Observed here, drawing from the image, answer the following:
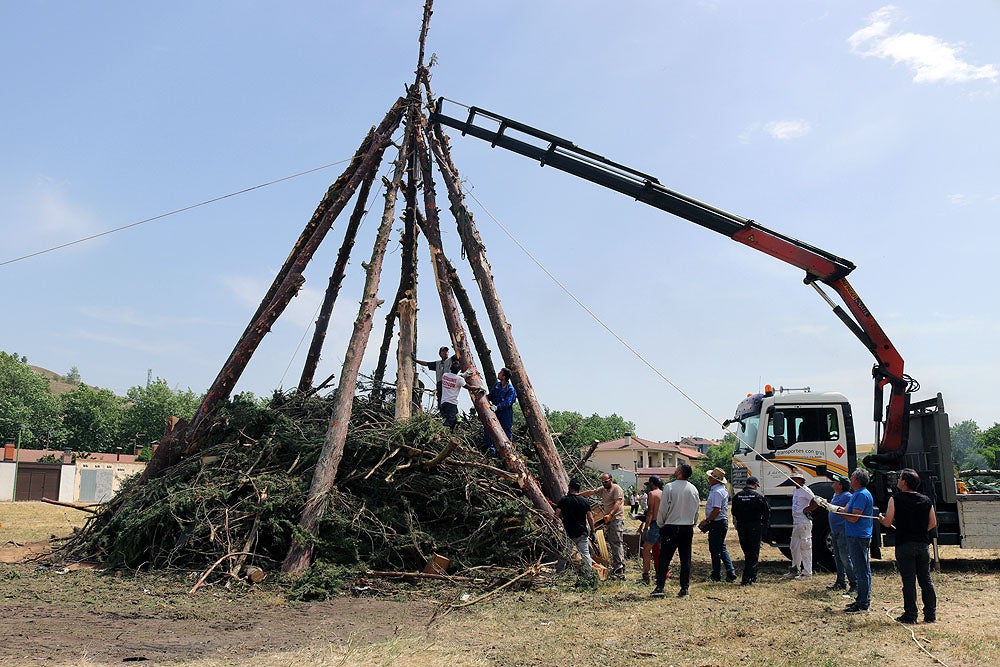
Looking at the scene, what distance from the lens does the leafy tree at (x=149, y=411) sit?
70.6 metres

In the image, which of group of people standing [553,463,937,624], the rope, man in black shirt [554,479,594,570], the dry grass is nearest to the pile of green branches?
man in black shirt [554,479,594,570]

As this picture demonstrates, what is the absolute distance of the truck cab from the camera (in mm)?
12164

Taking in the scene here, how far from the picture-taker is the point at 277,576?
9.29m

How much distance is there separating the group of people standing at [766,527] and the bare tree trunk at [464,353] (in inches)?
21.7

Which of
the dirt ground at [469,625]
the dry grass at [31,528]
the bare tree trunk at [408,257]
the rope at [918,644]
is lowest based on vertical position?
the dry grass at [31,528]

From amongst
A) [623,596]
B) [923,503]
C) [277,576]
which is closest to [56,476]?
[277,576]

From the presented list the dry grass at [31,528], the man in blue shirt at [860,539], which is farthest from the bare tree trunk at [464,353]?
the dry grass at [31,528]

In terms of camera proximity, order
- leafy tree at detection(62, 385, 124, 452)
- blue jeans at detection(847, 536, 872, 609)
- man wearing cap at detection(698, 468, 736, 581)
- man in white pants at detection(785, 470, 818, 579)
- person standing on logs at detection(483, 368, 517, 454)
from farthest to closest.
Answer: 1. leafy tree at detection(62, 385, 124, 452)
2. person standing on logs at detection(483, 368, 517, 454)
3. man in white pants at detection(785, 470, 818, 579)
4. man wearing cap at detection(698, 468, 736, 581)
5. blue jeans at detection(847, 536, 872, 609)

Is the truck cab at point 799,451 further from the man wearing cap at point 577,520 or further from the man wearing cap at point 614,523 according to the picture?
the man wearing cap at point 577,520

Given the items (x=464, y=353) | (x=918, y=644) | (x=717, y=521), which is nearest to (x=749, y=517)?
(x=717, y=521)

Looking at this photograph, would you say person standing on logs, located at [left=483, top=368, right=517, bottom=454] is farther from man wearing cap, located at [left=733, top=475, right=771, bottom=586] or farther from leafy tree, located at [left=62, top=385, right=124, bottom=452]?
leafy tree, located at [left=62, top=385, right=124, bottom=452]

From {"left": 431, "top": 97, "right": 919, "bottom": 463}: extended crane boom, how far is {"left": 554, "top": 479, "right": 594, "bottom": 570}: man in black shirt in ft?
19.3

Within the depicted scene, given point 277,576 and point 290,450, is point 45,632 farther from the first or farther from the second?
point 290,450

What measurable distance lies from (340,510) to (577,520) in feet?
10.5
